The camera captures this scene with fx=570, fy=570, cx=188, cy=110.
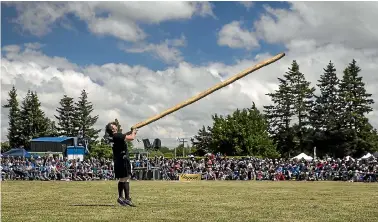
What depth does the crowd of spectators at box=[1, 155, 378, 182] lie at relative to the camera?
28.8 m

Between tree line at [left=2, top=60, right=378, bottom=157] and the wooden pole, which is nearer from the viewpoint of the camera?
the wooden pole

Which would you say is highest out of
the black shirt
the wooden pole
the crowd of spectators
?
the wooden pole

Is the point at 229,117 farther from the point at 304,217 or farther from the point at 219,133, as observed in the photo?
the point at 304,217

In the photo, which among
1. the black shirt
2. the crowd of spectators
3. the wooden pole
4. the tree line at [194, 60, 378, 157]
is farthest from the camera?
the tree line at [194, 60, 378, 157]

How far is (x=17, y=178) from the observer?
29.0m

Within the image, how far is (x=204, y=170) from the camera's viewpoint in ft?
106

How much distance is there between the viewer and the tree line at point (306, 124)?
60.8 meters

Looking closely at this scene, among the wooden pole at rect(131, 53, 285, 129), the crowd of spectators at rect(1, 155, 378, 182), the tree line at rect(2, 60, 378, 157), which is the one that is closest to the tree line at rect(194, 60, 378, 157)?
the tree line at rect(2, 60, 378, 157)

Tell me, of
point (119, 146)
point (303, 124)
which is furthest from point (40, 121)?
point (119, 146)

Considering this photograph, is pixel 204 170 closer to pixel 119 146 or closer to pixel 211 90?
pixel 119 146

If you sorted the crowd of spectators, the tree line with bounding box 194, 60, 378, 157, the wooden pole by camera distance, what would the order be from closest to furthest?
the wooden pole → the crowd of spectators → the tree line with bounding box 194, 60, 378, 157

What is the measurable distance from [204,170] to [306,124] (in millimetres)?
34141

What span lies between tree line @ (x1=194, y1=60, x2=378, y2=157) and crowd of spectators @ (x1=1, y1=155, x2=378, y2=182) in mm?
29615

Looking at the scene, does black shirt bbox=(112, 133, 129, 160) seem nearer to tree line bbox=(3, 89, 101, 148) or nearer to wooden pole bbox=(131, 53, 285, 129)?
wooden pole bbox=(131, 53, 285, 129)
